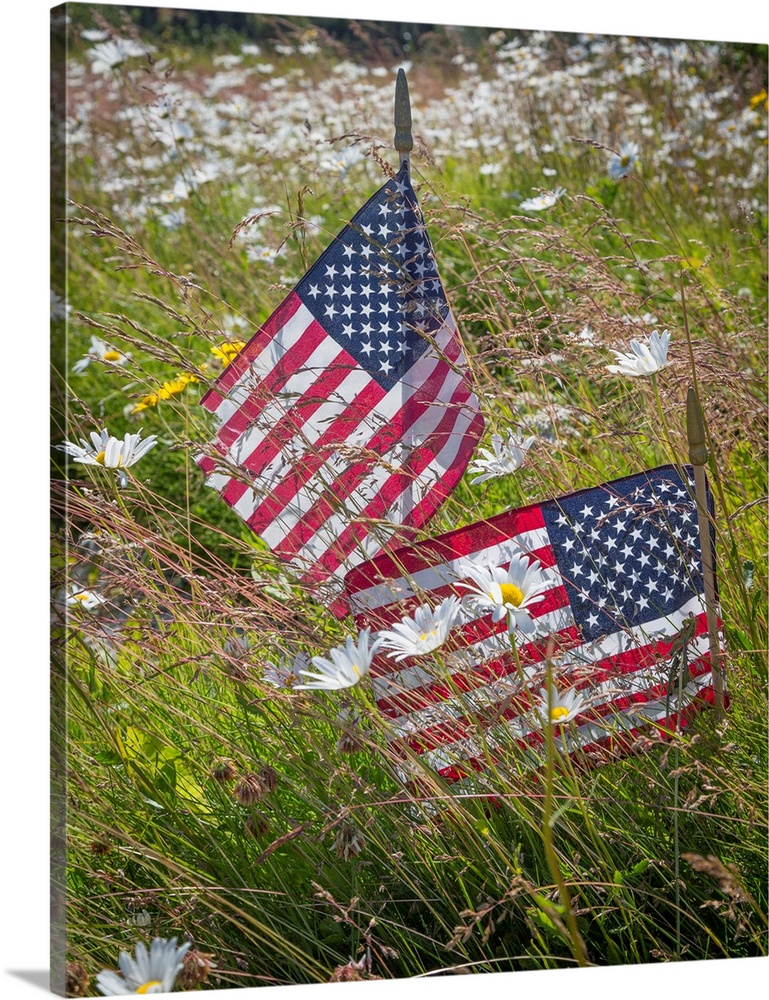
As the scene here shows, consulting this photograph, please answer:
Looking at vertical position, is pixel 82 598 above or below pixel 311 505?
below

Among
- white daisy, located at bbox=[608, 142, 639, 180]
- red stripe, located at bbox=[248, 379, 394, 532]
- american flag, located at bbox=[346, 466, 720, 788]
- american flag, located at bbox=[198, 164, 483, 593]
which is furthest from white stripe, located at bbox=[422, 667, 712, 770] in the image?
white daisy, located at bbox=[608, 142, 639, 180]

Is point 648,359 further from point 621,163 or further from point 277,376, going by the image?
point 621,163

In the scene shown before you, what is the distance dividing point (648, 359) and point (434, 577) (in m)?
0.53

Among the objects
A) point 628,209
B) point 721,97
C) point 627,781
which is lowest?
point 627,781

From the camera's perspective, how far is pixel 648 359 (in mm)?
2115

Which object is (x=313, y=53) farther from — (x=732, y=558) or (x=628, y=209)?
(x=732, y=558)

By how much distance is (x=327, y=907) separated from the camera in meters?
2.10

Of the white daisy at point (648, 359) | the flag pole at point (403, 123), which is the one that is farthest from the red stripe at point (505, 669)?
the flag pole at point (403, 123)

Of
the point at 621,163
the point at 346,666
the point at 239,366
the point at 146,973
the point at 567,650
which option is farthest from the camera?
the point at 621,163

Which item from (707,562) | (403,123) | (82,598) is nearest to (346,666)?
(82,598)

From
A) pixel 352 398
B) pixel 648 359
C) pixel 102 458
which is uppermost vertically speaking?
pixel 648 359

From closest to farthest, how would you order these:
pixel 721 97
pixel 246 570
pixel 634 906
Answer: pixel 634 906 < pixel 246 570 < pixel 721 97

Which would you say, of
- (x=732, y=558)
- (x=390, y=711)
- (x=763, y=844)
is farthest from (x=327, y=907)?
(x=732, y=558)

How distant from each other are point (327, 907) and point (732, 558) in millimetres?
970
